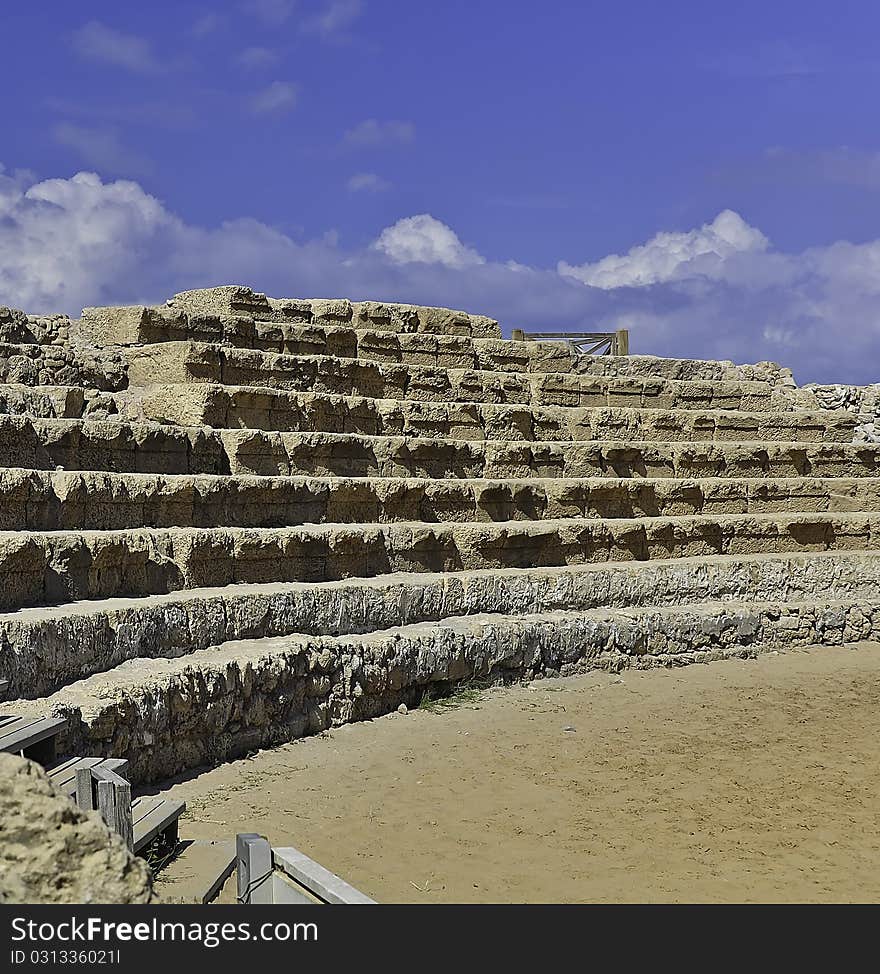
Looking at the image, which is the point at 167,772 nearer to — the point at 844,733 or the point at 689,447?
the point at 844,733

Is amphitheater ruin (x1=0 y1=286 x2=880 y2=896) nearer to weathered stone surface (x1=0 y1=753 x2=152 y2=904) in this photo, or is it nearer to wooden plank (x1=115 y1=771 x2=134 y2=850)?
wooden plank (x1=115 y1=771 x2=134 y2=850)

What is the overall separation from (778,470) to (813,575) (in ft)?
8.46

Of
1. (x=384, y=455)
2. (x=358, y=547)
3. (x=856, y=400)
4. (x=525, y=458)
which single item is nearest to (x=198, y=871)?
(x=358, y=547)

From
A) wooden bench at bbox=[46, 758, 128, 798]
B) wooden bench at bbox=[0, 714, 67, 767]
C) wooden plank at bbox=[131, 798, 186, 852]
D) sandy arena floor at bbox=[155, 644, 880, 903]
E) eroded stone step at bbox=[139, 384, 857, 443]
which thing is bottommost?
sandy arena floor at bbox=[155, 644, 880, 903]

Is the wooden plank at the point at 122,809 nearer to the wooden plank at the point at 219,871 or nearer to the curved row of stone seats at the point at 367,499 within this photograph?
the wooden plank at the point at 219,871

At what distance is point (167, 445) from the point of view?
10.5 metres

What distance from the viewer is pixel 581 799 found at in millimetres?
7672

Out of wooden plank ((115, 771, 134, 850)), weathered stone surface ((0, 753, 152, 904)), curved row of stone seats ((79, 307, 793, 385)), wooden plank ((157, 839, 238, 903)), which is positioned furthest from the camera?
curved row of stone seats ((79, 307, 793, 385))

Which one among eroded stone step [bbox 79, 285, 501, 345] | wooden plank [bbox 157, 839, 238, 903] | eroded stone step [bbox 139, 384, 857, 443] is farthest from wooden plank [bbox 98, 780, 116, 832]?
eroded stone step [bbox 79, 285, 501, 345]

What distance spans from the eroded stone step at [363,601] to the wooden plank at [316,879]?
308 cm

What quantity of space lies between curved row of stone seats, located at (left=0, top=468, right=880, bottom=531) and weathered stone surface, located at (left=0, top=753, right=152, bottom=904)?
5.77 meters

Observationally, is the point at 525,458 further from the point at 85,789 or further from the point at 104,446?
the point at 85,789

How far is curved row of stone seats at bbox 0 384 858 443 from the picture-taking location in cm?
1087
